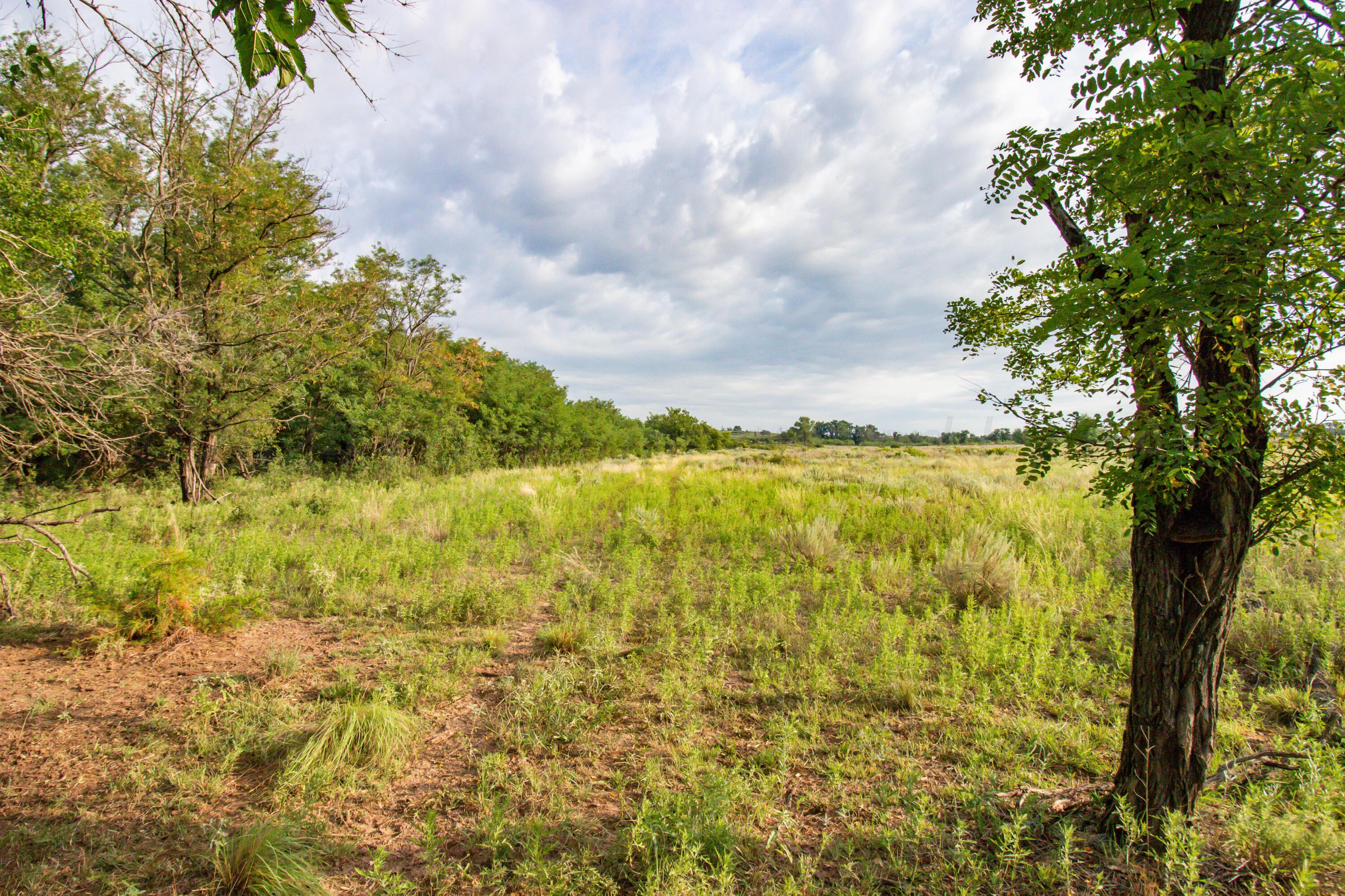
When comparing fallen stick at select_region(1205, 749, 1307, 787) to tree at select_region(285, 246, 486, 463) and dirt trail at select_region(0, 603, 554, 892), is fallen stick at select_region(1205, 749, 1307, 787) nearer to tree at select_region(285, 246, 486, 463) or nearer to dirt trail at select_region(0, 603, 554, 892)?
dirt trail at select_region(0, 603, 554, 892)

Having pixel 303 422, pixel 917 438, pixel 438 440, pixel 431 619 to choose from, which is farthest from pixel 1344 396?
pixel 917 438

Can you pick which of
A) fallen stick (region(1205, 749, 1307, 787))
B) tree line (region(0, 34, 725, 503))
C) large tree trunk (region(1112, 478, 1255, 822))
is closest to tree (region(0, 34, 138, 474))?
tree line (region(0, 34, 725, 503))

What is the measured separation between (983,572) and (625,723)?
178 inches

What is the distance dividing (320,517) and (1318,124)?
11.8 metres

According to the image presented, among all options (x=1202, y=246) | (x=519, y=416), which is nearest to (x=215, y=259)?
(x=1202, y=246)

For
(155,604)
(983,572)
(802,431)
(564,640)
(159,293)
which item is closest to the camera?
(155,604)

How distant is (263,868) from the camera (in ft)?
6.78

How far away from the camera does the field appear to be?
7.14 feet

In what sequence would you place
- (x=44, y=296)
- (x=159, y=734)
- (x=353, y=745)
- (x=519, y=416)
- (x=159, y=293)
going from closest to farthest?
(x=353, y=745) < (x=159, y=734) < (x=44, y=296) < (x=159, y=293) < (x=519, y=416)

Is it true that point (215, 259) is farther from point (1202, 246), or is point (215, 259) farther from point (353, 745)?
point (1202, 246)

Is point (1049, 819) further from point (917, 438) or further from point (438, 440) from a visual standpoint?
point (917, 438)

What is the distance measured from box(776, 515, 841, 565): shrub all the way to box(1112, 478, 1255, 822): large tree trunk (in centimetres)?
454

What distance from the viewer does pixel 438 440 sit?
23516 millimetres

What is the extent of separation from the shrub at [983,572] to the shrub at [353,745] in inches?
198
